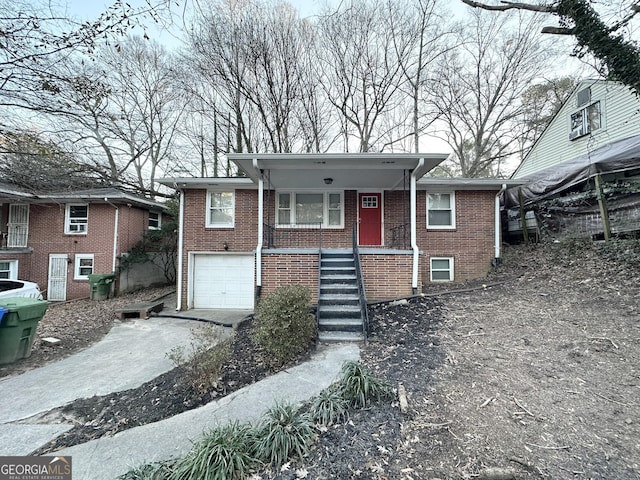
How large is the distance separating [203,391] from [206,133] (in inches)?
605

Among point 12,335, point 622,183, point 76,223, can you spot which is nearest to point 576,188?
point 622,183

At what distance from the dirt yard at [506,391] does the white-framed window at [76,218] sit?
10377 mm

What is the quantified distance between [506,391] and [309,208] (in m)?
6.97

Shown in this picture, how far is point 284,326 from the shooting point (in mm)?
4211

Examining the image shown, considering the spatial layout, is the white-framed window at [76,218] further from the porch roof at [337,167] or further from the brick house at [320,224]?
the porch roof at [337,167]

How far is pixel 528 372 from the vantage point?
3275 mm

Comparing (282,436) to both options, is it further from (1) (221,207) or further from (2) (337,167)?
(1) (221,207)

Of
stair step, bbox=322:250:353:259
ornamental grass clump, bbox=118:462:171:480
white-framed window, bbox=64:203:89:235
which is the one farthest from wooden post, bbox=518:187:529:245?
white-framed window, bbox=64:203:89:235

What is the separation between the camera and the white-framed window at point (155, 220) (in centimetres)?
1323

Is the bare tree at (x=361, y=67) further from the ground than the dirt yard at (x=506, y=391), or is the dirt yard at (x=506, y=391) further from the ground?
the bare tree at (x=361, y=67)

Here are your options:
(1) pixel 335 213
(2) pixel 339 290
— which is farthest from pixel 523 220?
(2) pixel 339 290

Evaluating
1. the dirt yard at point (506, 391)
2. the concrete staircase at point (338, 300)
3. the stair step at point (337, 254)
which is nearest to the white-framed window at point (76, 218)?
Result: the dirt yard at point (506, 391)

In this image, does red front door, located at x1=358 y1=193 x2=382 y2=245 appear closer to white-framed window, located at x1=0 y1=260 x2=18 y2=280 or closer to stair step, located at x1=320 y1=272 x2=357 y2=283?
stair step, located at x1=320 y1=272 x2=357 y2=283

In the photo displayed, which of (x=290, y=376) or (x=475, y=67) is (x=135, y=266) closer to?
(x=290, y=376)
